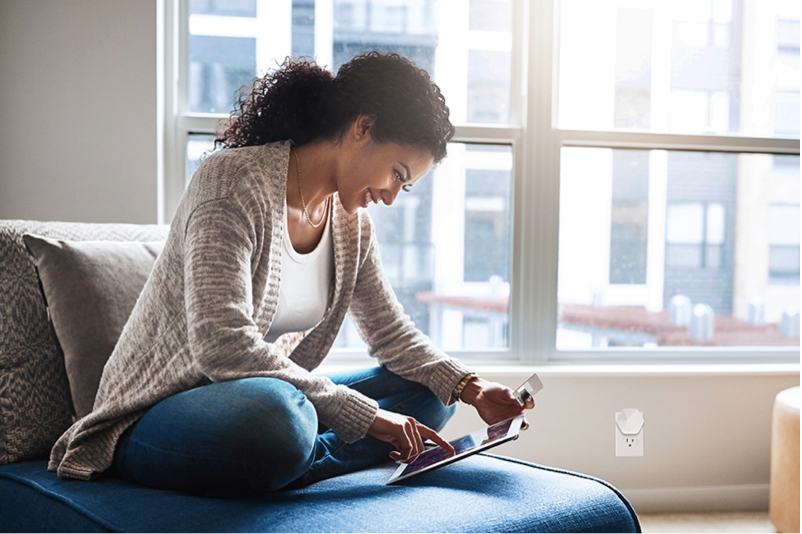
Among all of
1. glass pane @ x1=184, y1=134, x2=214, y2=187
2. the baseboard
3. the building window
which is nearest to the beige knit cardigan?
glass pane @ x1=184, y1=134, x2=214, y2=187

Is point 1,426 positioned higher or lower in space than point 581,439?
higher

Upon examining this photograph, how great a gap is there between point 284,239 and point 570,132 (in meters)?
1.26

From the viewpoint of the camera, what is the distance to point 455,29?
2.11 meters

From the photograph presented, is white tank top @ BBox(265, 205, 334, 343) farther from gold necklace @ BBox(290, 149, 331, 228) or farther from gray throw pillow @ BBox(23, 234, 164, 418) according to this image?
gray throw pillow @ BBox(23, 234, 164, 418)

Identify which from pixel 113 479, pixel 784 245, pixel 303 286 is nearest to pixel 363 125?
pixel 303 286

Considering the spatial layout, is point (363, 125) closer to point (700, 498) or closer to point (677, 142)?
point (677, 142)

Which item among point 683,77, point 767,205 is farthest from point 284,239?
point 767,205

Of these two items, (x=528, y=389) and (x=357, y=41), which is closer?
(x=528, y=389)

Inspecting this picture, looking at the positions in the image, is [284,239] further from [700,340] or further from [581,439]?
[700,340]

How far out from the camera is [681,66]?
222 cm

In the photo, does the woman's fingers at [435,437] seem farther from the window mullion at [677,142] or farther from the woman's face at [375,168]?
the window mullion at [677,142]

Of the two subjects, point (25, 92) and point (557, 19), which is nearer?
point (25, 92)

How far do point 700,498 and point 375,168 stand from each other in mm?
1603

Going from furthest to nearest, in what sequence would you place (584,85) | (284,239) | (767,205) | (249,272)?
(767,205) → (584,85) → (284,239) → (249,272)
